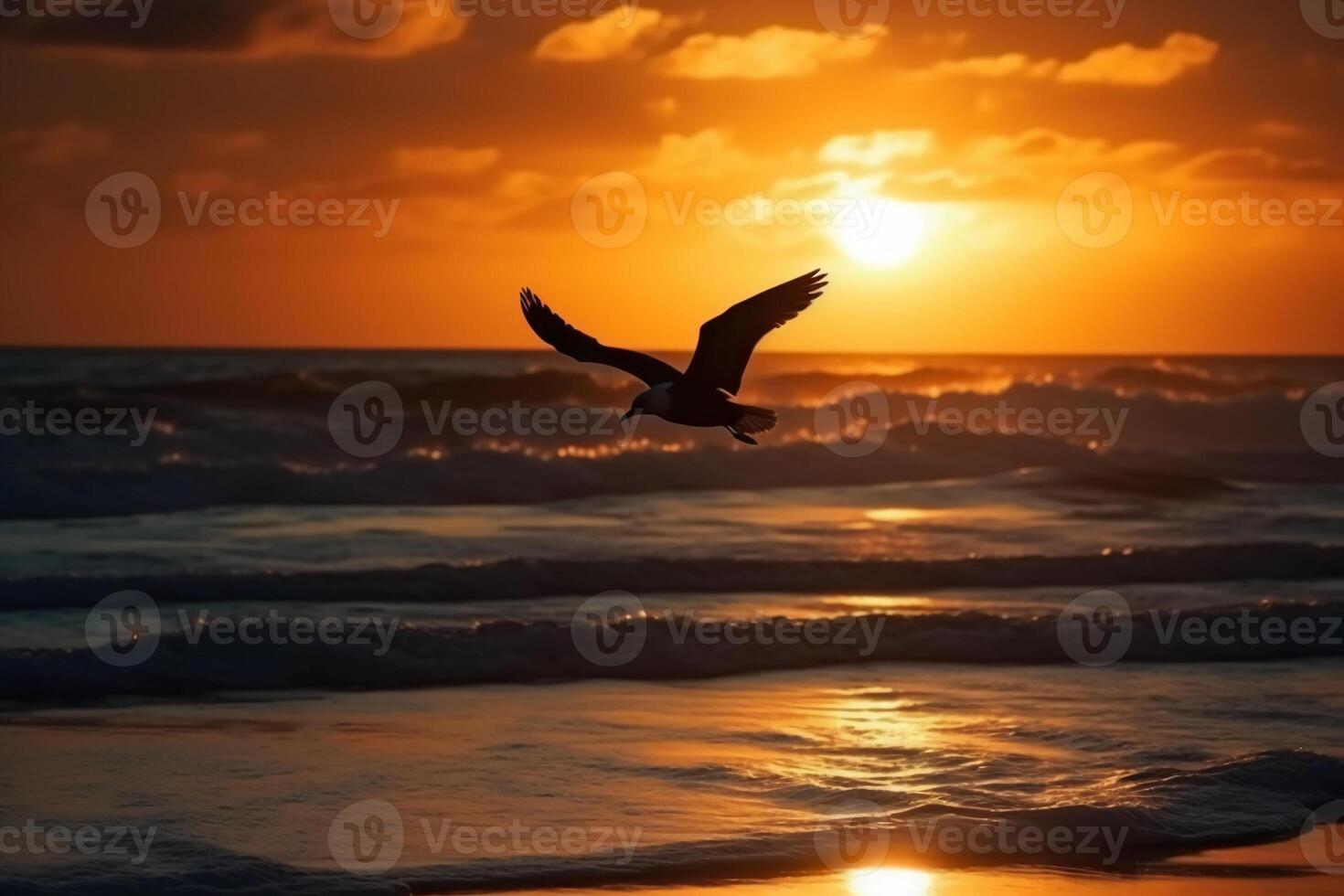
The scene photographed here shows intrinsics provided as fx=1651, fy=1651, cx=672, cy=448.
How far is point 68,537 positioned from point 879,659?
9.89m

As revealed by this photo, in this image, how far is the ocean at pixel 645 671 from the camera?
7680mm

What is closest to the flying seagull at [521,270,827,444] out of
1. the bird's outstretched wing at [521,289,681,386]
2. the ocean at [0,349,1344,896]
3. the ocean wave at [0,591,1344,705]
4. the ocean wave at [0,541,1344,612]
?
the bird's outstretched wing at [521,289,681,386]

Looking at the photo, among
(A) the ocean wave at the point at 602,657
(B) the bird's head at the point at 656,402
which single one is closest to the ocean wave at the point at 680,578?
(A) the ocean wave at the point at 602,657

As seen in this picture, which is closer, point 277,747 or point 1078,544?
point 277,747

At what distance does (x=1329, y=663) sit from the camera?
40.4 feet

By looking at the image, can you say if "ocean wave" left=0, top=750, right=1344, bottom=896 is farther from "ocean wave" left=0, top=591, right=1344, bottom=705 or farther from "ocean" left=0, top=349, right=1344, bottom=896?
"ocean wave" left=0, top=591, right=1344, bottom=705

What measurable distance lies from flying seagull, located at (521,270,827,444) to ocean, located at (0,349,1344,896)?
1.92m

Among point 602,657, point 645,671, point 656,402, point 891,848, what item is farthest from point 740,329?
point 602,657

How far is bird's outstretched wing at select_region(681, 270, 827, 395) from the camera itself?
24.9 ft

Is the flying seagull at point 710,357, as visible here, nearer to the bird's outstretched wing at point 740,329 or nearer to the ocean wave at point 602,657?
the bird's outstretched wing at point 740,329

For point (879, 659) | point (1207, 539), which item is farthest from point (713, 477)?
point (879, 659)

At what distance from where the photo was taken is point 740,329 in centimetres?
783

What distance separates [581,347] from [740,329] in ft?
3.19

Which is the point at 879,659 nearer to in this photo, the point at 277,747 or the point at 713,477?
the point at 277,747
